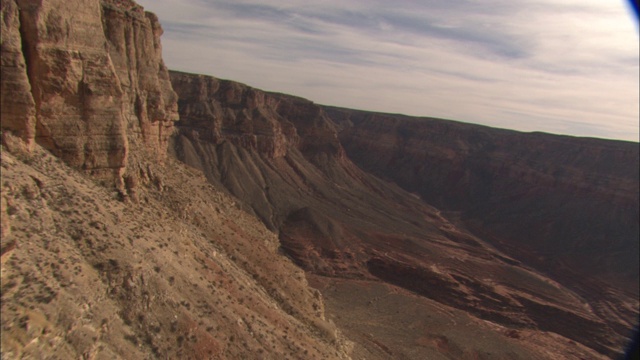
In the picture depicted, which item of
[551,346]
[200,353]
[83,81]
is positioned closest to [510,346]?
[551,346]

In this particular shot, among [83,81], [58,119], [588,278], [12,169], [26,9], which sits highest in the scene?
[26,9]

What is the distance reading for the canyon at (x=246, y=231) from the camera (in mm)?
15344

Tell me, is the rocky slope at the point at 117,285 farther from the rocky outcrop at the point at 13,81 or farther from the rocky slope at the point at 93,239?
the rocky outcrop at the point at 13,81

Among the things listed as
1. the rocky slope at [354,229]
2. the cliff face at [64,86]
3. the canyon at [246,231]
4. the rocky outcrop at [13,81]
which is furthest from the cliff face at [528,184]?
the rocky outcrop at [13,81]

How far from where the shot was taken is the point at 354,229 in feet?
221

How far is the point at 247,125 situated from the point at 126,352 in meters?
68.4

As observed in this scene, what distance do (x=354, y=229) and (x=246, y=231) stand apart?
3529 centimetres

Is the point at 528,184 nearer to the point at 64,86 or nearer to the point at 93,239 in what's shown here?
the point at 64,86

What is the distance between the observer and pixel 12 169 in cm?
1494

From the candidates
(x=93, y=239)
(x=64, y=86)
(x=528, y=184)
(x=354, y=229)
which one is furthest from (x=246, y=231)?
(x=528, y=184)

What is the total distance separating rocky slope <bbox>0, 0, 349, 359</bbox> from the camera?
13.2 m

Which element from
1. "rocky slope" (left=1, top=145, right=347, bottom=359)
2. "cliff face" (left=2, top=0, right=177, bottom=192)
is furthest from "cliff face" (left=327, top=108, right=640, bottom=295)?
"cliff face" (left=2, top=0, right=177, bottom=192)

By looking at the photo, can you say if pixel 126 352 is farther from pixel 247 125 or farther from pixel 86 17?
pixel 247 125

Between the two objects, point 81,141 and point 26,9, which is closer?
point 26,9
